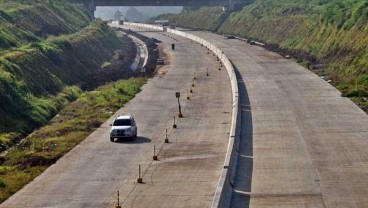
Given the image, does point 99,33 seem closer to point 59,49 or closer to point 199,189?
point 59,49

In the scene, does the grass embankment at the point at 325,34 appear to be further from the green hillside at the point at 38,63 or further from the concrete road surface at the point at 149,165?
the green hillside at the point at 38,63

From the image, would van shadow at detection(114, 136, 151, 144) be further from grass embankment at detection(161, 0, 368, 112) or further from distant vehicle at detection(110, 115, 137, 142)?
grass embankment at detection(161, 0, 368, 112)

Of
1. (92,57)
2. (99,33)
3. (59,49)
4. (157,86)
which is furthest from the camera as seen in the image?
(99,33)

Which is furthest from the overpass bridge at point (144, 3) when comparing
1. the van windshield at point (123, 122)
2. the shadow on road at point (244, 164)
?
the van windshield at point (123, 122)

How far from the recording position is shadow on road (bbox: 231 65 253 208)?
31.1 m

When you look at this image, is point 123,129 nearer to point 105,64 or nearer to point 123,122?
point 123,122

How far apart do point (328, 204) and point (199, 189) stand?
590 cm

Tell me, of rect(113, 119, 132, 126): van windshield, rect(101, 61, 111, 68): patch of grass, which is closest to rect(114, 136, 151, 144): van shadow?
rect(113, 119, 132, 126): van windshield

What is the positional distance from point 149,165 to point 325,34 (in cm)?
6651

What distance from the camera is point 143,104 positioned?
62312mm

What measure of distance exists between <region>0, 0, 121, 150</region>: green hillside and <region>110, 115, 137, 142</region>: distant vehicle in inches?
246

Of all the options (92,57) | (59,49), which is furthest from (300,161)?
(92,57)

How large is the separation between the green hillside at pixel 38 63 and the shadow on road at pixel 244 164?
45.8ft

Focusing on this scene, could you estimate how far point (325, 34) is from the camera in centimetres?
10131
